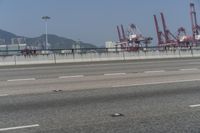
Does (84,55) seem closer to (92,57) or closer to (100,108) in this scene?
A: (92,57)

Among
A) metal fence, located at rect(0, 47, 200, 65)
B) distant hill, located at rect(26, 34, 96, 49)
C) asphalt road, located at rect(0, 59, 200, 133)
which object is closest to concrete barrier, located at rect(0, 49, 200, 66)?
metal fence, located at rect(0, 47, 200, 65)

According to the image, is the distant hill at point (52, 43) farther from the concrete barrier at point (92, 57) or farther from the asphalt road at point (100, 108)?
the asphalt road at point (100, 108)

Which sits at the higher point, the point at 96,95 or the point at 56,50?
the point at 56,50

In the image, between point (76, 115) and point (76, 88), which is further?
point (76, 88)

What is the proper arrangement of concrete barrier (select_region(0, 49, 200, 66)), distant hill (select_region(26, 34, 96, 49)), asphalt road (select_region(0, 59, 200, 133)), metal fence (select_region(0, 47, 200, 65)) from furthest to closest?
distant hill (select_region(26, 34, 96, 49)) < metal fence (select_region(0, 47, 200, 65)) < concrete barrier (select_region(0, 49, 200, 66)) < asphalt road (select_region(0, 59, 200, 133))

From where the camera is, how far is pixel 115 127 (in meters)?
7.31

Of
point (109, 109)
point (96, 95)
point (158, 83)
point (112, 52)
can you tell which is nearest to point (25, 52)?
point (112, 52)

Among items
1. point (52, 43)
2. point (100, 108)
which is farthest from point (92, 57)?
point (52, 43)

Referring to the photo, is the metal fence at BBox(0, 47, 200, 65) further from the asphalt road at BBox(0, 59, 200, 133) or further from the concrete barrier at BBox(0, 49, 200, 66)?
the asphalt road at BBox(0, 59, 200, 133)

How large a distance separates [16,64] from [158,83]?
57.4 ft

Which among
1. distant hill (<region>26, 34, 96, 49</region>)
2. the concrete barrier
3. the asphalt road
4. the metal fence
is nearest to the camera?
the asphalt road

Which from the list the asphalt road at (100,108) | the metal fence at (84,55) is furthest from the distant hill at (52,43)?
the asphalt road at (100,108)

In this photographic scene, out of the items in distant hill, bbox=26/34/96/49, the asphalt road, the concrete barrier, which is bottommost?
the asphalt road

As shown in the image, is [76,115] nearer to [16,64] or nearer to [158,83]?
[158,83]
